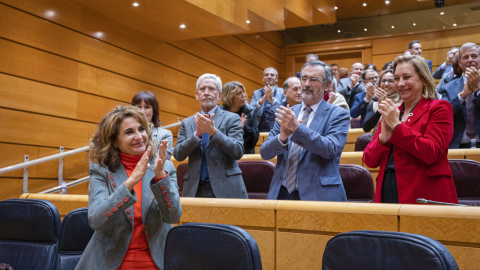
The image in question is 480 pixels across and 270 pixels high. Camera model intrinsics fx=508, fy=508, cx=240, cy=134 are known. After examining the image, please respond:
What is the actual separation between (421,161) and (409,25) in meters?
7.80

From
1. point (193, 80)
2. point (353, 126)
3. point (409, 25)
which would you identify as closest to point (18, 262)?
point (353, 126)

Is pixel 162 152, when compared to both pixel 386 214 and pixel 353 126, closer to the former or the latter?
pixel 386 214

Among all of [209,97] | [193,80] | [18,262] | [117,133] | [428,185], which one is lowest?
[18,262]

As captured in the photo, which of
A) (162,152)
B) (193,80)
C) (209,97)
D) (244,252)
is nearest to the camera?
(244,252)

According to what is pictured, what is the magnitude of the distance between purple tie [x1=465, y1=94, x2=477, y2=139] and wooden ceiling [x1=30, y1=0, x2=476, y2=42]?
10.5 ft

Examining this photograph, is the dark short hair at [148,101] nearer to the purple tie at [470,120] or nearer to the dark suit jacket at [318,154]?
the dark suit jacket at [318,154]

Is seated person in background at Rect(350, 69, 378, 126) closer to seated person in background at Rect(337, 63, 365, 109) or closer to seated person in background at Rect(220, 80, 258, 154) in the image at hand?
seated person in background at Rect(337, 63, 365, 109)

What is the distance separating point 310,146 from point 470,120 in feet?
5.49

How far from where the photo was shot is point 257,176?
10.7ft

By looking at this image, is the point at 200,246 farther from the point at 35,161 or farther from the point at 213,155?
the point at 35,161

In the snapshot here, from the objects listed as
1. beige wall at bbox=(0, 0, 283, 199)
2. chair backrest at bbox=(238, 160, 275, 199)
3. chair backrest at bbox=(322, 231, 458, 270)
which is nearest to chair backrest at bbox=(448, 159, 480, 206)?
chair backrest at bbox=(238, 160, 275, 199)

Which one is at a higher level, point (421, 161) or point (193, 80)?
point (193, 80)

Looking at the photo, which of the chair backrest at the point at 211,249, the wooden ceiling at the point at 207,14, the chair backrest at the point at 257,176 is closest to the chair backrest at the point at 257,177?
the chair backrest at the point at 257,176

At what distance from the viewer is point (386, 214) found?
1.76 m
